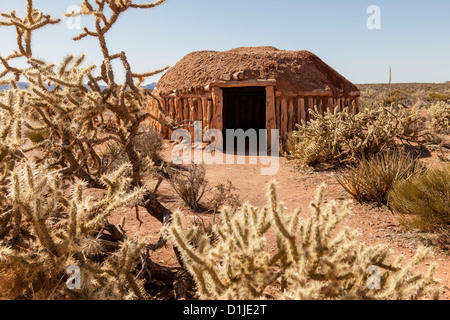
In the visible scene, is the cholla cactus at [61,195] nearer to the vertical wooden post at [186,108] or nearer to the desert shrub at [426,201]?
the desert shrub at [426,201]

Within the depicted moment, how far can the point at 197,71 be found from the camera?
1125 centimetres

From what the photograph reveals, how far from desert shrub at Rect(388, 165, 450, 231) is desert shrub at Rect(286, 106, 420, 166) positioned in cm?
286

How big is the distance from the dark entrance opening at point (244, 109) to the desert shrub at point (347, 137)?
16.4ft

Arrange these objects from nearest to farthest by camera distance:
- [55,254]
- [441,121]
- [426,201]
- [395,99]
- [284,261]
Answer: [284,261] < [55,254] < [426,201] < [441,121] < [395,99]

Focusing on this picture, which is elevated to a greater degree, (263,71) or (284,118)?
(263,71)

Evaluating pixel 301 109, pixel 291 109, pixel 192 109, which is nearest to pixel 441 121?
pixel 301 109

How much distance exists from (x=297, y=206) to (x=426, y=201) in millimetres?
1875

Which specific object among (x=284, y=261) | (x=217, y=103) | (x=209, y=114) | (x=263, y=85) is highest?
(x=263, y=85)

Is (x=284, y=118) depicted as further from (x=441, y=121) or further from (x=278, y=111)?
(x=441, y=121)

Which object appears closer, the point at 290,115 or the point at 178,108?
the point at 290,115

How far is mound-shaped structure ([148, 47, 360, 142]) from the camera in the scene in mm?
10195

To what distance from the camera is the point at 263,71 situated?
10359 millimetres

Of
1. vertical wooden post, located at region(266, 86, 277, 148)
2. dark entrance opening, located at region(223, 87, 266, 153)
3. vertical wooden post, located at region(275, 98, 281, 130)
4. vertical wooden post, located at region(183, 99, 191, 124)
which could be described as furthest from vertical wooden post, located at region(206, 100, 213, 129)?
dark entrance opening, located at region(223, 87, 266, 153)
